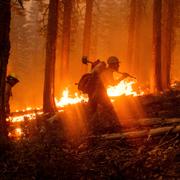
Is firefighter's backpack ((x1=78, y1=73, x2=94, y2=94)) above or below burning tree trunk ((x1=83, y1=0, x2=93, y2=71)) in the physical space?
below

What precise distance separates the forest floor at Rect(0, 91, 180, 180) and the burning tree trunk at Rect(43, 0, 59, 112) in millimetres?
6723

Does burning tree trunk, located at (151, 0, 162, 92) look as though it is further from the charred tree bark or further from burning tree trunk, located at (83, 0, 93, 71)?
the charred tree bark

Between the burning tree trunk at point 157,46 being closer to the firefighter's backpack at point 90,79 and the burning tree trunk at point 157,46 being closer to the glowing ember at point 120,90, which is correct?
the glowing ember at point 120,90

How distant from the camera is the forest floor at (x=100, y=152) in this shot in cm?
618

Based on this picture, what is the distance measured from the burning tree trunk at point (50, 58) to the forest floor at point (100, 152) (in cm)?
672

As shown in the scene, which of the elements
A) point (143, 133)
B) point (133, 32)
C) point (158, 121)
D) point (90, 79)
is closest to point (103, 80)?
point (90, 79)

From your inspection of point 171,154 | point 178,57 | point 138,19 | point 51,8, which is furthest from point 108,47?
point 171,154

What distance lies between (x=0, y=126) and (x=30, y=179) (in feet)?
10.2

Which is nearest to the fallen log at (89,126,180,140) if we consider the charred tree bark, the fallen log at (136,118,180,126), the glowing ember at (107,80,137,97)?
the fallen log at (136,118,180,126)

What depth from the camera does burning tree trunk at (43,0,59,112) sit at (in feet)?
56.3

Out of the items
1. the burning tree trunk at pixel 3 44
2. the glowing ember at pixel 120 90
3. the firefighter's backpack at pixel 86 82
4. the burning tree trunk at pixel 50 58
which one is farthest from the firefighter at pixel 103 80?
the glowing ember at pixel 120 90

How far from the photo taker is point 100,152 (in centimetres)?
732

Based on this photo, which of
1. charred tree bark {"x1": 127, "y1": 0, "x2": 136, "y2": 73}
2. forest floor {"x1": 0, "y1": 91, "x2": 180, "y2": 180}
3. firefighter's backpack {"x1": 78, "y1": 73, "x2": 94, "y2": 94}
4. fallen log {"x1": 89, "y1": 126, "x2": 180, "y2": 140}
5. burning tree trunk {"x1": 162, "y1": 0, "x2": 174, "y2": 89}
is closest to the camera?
forest floor {"x1": 0, "y1": 91, "x2": 180, "y2": 180}

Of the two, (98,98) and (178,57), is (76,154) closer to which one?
(98,98)
